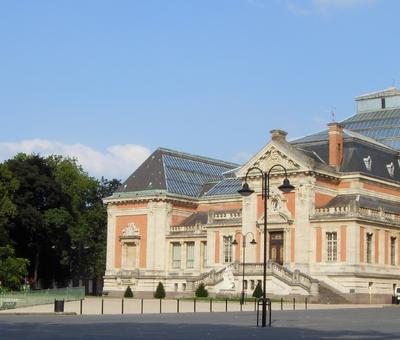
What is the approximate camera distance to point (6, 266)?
2758 inches

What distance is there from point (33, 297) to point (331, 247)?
2878 cm

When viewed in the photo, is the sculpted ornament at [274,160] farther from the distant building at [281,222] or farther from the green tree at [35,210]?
the green tree at [35,210]

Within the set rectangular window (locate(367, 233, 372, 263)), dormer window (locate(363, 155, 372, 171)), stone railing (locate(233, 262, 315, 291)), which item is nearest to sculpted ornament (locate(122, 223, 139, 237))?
stone railing (locate(233, 262, 315, 291))

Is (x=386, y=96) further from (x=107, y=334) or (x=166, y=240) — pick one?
(x=107, y=334)

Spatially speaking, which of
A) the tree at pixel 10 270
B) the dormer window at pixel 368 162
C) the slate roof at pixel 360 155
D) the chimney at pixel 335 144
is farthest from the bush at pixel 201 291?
the dormer window at pixel 368 162

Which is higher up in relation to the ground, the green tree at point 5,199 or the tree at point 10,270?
the green tree at point 5,199

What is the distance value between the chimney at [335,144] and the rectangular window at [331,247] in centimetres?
765

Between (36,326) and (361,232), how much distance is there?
1749 inches

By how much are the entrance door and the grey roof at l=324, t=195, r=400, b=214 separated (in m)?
4.88

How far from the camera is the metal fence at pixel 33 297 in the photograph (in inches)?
1953

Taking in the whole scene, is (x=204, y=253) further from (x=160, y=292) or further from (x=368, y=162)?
(x=368, y=162)

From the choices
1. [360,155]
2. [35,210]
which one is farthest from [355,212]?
[35,210]

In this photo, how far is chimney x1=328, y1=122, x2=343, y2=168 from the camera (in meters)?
78.1

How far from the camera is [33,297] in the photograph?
177ft
